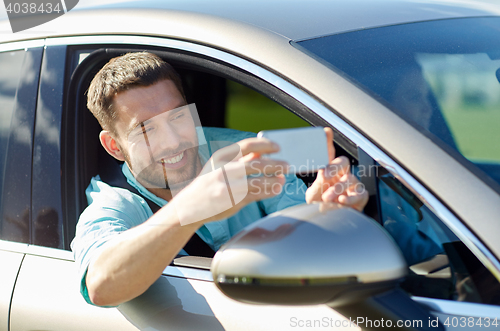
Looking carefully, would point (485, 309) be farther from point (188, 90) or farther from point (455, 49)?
point (188, 90)

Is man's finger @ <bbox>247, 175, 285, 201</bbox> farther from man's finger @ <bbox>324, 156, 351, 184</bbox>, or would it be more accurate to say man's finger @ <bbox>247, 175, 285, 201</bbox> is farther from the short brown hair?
the short brown hair

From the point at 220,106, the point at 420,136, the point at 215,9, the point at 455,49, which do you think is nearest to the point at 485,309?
the point at 420,136

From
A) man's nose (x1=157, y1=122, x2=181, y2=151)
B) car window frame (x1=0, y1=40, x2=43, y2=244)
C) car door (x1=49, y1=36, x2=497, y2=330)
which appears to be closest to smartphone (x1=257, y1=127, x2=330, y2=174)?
car door (x1=49, y1=36, x2=497, y2=330)

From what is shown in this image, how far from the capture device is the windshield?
117cm

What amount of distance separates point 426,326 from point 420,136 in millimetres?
384

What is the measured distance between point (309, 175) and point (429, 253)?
1.52 feet

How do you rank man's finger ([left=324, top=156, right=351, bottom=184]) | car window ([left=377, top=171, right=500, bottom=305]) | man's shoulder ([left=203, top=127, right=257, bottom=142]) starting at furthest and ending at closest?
1. man's shoulder ([left=203, top=127, right=257, bottom=142])
2. man's finger ([left=324, top=156, right=351, bottom=184])
3. car window ([left=377, top=171, right=500, bottom=305])

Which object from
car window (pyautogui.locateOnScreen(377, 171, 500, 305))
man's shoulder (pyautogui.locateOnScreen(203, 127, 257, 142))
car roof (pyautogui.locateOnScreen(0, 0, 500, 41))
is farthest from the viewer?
man's shoulder (pyautogui.locateOnScreen(203, 127, 257, 142))

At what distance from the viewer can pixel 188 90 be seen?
6.84 feet

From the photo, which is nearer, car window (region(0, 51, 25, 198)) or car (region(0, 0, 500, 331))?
car (region(0, 0, 500, 331))

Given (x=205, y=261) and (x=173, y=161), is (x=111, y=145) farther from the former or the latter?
(x=205, y=261)

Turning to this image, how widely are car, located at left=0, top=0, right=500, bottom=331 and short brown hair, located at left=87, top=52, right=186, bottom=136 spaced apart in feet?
0.16

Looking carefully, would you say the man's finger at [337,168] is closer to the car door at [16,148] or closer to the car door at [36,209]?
the car door at [36,209]

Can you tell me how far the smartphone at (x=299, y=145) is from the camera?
1.01 metres
